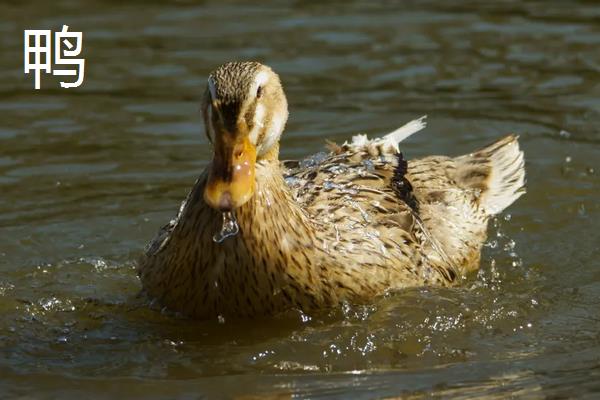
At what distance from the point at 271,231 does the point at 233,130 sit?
764 mm

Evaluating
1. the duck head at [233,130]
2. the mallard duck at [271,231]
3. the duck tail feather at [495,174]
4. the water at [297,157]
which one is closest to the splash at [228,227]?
the mallard duck at [271,231]

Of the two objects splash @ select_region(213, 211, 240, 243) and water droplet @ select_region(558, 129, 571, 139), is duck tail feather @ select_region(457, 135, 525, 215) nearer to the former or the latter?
water droplet @ select_region(558, 129, 571, 139)

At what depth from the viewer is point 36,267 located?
9570 millimetres

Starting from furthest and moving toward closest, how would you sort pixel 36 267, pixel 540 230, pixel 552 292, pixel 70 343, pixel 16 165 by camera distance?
pixel 16 165
pixel 540 230
pixel 36 267
pixel 552 292
pixel 70 343

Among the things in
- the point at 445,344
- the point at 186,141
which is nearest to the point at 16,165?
the point at 186,141

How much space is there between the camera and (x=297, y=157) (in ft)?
38.1

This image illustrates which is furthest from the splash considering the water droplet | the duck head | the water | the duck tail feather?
the water droplet

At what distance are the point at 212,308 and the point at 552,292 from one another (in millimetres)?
2502

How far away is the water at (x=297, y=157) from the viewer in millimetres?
7492

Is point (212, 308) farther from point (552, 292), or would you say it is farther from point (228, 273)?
point (552, 292)

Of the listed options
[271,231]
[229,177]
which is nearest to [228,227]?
[271,231]

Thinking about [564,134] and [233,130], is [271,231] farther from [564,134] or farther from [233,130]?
[564,134]

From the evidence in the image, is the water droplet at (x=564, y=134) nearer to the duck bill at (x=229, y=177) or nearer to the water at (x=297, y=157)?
the water at (x=297, y=157)

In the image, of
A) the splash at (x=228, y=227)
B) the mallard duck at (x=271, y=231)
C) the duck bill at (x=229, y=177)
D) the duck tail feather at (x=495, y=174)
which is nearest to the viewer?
the duck bill at (x=229, y=177)
